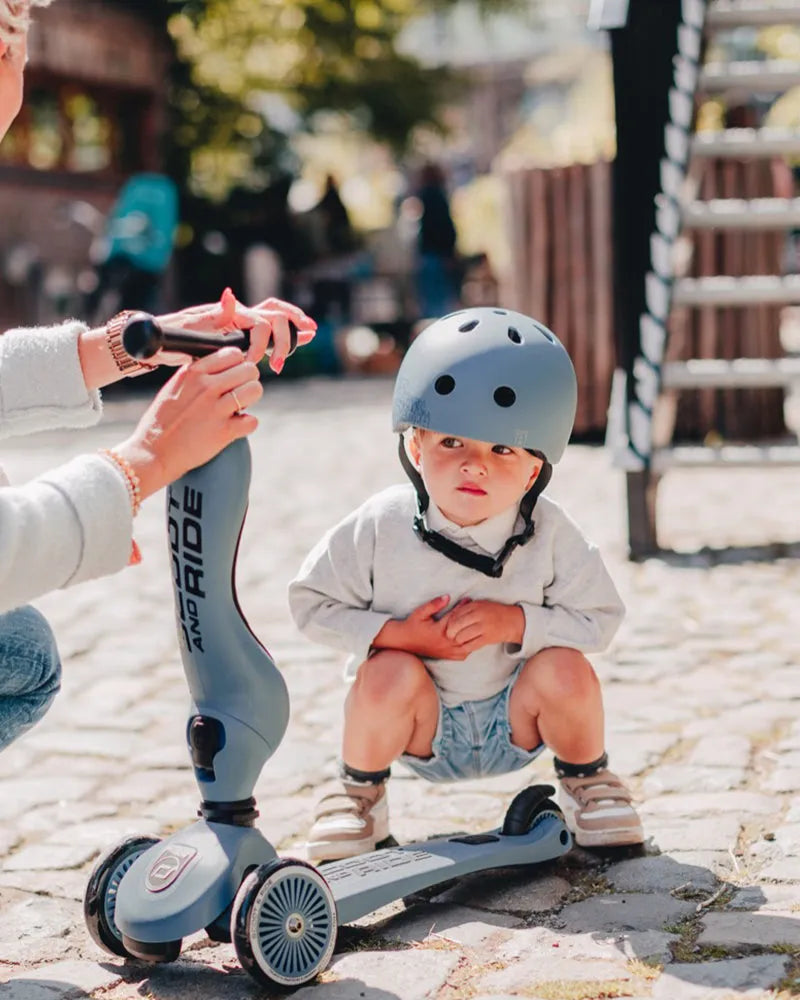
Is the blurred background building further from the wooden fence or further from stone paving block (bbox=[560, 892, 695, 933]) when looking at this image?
stone paving block (bbox=[560, 892, 695, 933])

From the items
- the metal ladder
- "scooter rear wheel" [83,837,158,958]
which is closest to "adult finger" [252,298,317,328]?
"scooter rear wheel" [83,837,158,958]

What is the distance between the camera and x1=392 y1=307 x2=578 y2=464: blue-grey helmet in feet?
9.07

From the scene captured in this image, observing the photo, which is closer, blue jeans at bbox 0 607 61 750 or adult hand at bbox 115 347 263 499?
adult hand at bbox 115 347 263 499

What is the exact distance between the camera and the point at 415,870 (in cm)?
271

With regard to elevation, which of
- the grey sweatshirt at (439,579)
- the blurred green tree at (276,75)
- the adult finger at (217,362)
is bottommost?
the grey sweatshirt at (439,579)

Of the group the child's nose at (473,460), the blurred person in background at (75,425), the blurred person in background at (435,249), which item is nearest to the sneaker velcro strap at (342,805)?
the blurred person in background at (75,425)

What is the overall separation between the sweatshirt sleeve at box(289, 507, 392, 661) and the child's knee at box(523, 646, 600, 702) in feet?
1.04

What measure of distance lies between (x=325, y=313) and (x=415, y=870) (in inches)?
582

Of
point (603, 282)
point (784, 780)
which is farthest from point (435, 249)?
point (784, 780)

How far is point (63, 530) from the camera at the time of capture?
2131 mm

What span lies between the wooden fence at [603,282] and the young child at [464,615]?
550 centimetres

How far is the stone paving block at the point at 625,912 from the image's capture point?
2.64 metres

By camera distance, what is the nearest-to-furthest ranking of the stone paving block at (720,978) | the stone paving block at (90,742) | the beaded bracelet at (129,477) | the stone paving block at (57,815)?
the beaded bracelet at (129,477)
the stone paving block at (720,978)
the stone paving block at (57,815)
the stone paving block at (90,742)

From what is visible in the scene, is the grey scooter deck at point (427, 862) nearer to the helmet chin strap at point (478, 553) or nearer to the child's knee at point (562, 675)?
the child's knee at point (562, 675)
